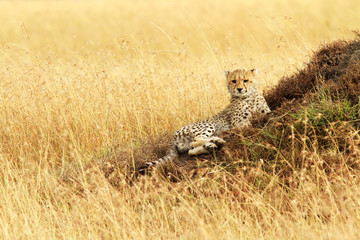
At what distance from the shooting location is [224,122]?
519 centimetres

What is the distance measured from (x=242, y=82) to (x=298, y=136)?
122cm

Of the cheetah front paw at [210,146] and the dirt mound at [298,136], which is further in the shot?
the cheetah front paw at [210,146]

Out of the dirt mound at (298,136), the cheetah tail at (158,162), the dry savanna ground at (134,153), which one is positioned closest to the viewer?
the dry savanna ground at (134,153)

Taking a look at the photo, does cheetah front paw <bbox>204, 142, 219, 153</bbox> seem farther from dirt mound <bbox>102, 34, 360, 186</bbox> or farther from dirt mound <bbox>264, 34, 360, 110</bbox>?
dirt mound <bbox>264, 34, 360, 110</bbox>

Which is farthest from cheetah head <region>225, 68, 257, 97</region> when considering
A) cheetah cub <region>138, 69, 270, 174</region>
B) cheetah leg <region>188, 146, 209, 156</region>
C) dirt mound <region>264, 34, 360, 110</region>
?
cheetah leg <region>188, 146, 209, 156</region>

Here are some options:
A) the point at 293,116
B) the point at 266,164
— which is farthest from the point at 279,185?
the point at 293,116

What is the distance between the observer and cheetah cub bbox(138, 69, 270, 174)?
462 cm

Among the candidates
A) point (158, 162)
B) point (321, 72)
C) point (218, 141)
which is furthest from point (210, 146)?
point (321, 72)

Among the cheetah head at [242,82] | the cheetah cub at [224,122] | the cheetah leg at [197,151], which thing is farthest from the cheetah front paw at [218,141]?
the cheetah head at [242,82]

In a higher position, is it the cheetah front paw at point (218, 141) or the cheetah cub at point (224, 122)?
the cheetah cub at point (224, 122)

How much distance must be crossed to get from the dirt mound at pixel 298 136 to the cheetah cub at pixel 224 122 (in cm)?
9

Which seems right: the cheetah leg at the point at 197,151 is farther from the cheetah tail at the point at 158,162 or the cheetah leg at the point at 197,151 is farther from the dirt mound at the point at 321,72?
the dirt mound at the point at 321,72

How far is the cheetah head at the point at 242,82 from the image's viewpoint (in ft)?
17.0

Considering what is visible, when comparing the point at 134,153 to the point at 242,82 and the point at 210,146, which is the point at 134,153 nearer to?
the point at 210,146
